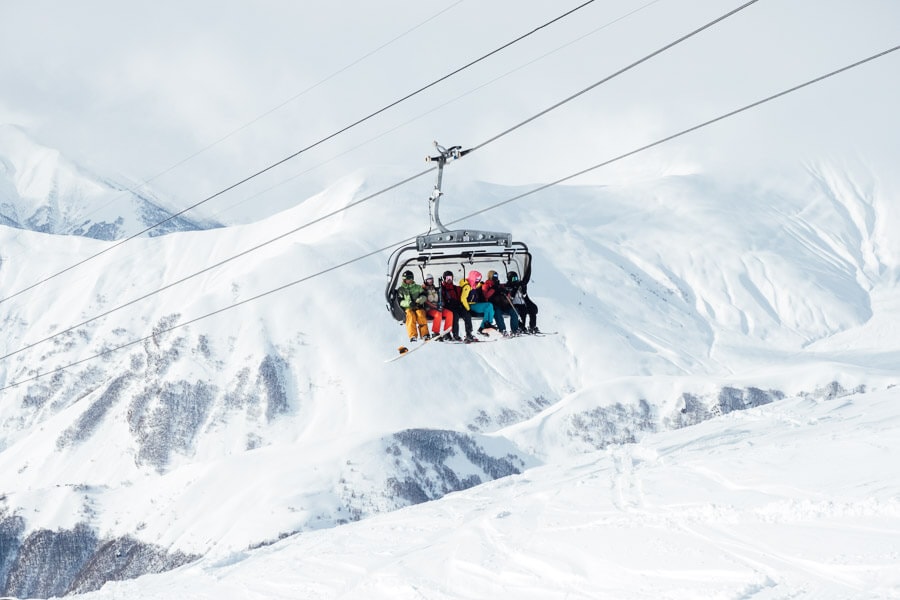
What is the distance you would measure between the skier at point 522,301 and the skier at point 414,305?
2676 mm

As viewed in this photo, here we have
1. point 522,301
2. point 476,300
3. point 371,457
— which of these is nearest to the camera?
point 476,300

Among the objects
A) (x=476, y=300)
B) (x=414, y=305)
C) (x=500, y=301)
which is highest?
(x=414, y=305)

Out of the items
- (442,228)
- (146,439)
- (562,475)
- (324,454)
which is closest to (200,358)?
(146,439)

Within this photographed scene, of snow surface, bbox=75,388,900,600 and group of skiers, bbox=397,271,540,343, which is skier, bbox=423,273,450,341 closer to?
group of skiers, bbox=397,271,540,343

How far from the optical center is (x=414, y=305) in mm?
27984

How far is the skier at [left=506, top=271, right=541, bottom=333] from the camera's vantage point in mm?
27812

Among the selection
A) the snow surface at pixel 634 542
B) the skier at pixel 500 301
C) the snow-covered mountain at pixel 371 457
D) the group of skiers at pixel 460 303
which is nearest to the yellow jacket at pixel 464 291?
the group of skiers at pixel 460 303

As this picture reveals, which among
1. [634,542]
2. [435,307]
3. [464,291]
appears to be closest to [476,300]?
[464,291]

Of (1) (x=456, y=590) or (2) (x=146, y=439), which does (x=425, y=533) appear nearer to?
(1) (x=456, y=590)

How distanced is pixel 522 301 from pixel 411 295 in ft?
11.4

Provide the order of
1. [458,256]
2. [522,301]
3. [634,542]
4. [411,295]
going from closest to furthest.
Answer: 1. [458,256]
2. [411,295]
3. [522,301]
4. [634,542]

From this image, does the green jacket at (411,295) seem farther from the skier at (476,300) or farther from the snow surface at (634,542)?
the snow surface at (634,542)

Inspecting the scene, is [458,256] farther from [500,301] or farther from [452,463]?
[452,463]

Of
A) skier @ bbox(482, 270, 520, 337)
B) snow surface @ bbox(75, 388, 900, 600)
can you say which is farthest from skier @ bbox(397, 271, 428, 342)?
snow surface @ bbox(75, 388, 900, 600)
